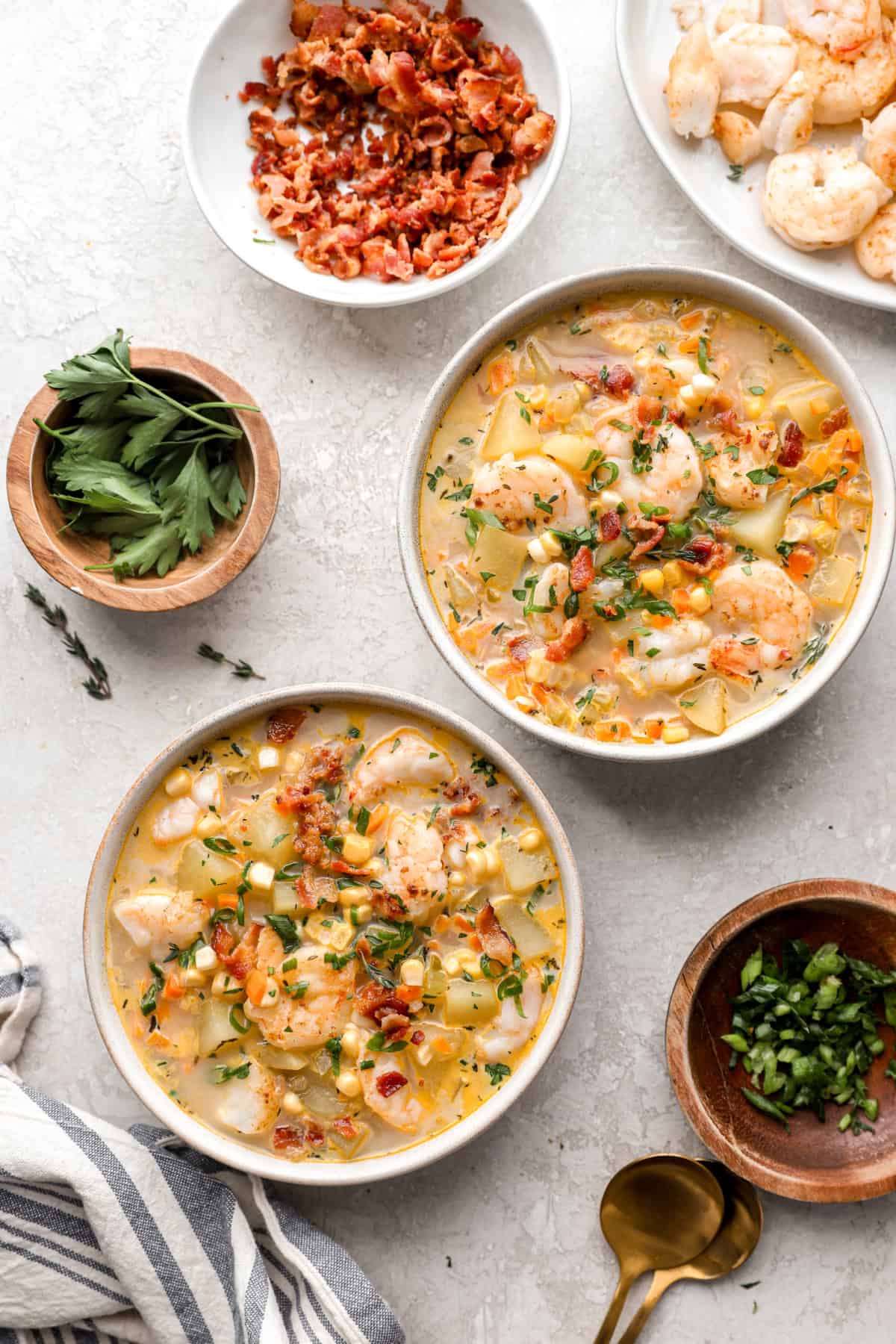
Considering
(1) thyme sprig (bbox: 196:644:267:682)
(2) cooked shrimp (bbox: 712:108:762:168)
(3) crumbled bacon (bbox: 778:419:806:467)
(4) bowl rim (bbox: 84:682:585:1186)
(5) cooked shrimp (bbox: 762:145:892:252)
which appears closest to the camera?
(4) bowl rim (bbox: 84:682:585:1186)

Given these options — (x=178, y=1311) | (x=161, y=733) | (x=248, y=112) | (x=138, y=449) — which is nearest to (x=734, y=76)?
(x=248, y=112)

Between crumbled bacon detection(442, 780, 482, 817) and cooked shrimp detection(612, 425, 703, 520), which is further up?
cooked shrimp detection(612, 425, 703, 520)

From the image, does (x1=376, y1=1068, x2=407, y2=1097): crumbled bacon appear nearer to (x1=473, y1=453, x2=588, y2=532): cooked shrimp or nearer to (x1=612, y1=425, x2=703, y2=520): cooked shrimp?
(x1=473, y1=453, x2=588, y2=532): cooked shrimp

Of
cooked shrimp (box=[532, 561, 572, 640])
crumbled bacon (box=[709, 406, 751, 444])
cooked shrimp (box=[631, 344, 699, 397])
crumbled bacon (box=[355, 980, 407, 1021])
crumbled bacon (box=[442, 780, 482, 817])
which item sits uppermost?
cooked shrimp (box=[631, 344, 699, 397])

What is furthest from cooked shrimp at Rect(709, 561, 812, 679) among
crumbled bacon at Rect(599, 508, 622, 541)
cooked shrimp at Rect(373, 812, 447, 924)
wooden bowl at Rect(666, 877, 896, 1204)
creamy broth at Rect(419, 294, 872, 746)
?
cooked shrimp at Rect(373, 812, 447, 924)

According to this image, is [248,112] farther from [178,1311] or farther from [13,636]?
[178,1311]

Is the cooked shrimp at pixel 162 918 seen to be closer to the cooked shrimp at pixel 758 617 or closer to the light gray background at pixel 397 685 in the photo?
the light gray background at pixel 397 685

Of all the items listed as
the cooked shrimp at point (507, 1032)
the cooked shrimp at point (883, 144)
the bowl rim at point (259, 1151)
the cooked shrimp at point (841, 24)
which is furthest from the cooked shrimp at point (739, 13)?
the cooked shrimp at point (507, 1032)

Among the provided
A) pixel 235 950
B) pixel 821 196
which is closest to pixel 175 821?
pixel 235 950
